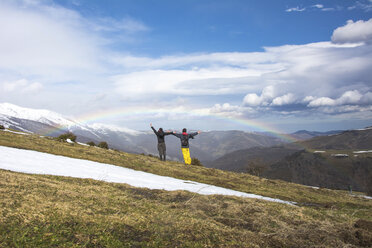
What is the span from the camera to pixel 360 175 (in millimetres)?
199000

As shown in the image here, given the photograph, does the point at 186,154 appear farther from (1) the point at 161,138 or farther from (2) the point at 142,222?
(2) the point at 142,222

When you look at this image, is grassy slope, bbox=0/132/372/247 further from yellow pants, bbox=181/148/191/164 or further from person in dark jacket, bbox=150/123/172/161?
yellow pants, bbox=181/148/191/164

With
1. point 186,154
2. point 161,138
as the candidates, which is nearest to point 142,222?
point 161,138

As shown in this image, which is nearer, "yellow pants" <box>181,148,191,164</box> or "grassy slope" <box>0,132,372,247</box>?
"grassy slope" <box>0,132,372,247</box>

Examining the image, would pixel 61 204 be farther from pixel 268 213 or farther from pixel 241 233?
pixel 268 213

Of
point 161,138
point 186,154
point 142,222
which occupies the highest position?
point 161,138

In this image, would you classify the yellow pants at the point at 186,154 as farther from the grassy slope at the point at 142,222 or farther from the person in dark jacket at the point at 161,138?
the grassy slope at the point at 142,222

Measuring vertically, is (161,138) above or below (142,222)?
above

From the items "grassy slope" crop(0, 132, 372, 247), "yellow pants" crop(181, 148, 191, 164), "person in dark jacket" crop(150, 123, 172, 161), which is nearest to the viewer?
"grassy slope" crop(0, 132, 372, 247)

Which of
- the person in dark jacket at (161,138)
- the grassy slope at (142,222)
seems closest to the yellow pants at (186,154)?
the person in dark jacket at (161,138)

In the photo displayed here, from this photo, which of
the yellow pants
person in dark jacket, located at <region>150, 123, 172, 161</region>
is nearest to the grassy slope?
person in dark jacket, located at <region>150, 123, 172, 161</region>

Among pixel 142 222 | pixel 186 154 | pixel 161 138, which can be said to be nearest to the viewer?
pixel 142 222

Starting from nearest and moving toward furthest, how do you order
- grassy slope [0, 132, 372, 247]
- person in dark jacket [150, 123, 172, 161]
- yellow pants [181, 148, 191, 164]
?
grassy slope [0, 132, 372, 247], person in dark jacket [150, 123, 172, 161], yellow pants [181, 148, 191, 164]

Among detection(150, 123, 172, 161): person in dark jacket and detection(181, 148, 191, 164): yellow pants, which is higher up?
detection(150, 123, 172, 161): person in dark jacket
